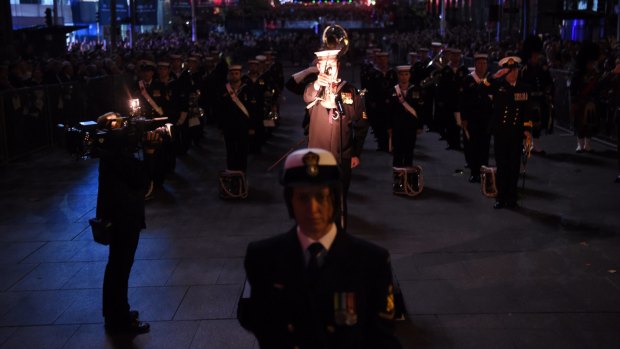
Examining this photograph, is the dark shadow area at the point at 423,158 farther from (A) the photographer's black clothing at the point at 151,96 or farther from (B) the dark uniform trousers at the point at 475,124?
(A) the photographer's black clothing at the point at 151,96

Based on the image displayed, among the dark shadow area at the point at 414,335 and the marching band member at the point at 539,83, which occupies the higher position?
the marching band member at the point at 539,83

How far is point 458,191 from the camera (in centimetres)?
1149

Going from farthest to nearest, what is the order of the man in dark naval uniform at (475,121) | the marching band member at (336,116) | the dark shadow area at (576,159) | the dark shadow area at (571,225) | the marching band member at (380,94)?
the marching band member at (380,94)
the dark shadow area at (576,159)
the man in dark naval uniform at (475,121)
the dark shadow area at (571,225)
the marching band member at (336,116)

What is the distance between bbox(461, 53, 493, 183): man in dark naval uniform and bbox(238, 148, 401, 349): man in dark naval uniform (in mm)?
9054

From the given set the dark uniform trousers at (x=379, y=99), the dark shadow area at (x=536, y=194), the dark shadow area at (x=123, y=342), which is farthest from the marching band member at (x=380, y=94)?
the dark shadow area at (x=123, y=342)

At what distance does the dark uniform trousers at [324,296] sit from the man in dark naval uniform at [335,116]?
440cm

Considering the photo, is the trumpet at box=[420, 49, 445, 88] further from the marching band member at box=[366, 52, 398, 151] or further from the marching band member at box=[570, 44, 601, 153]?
the marching band member at box=[570, 44, 601, 153]

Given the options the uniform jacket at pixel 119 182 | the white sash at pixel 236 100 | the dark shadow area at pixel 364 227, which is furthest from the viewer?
the white sash at pixel 236 100

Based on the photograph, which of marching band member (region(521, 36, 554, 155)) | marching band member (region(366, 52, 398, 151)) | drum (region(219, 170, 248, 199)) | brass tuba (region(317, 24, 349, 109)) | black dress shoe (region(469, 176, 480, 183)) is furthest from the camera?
marching band member (region(366, 52, 398, 151))

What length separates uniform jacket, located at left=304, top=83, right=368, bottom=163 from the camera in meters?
7.59

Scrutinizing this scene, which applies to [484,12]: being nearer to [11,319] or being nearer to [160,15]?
[160,15]

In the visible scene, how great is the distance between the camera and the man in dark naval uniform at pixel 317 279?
2.95m

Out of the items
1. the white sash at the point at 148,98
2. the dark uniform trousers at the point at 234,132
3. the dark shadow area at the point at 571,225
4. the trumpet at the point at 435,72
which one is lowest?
the dark shadow area at the point at 571,225

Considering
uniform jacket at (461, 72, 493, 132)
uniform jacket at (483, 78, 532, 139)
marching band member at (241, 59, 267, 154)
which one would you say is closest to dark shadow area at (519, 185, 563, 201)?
uniform jacket at (461, 72, 493, 132)
